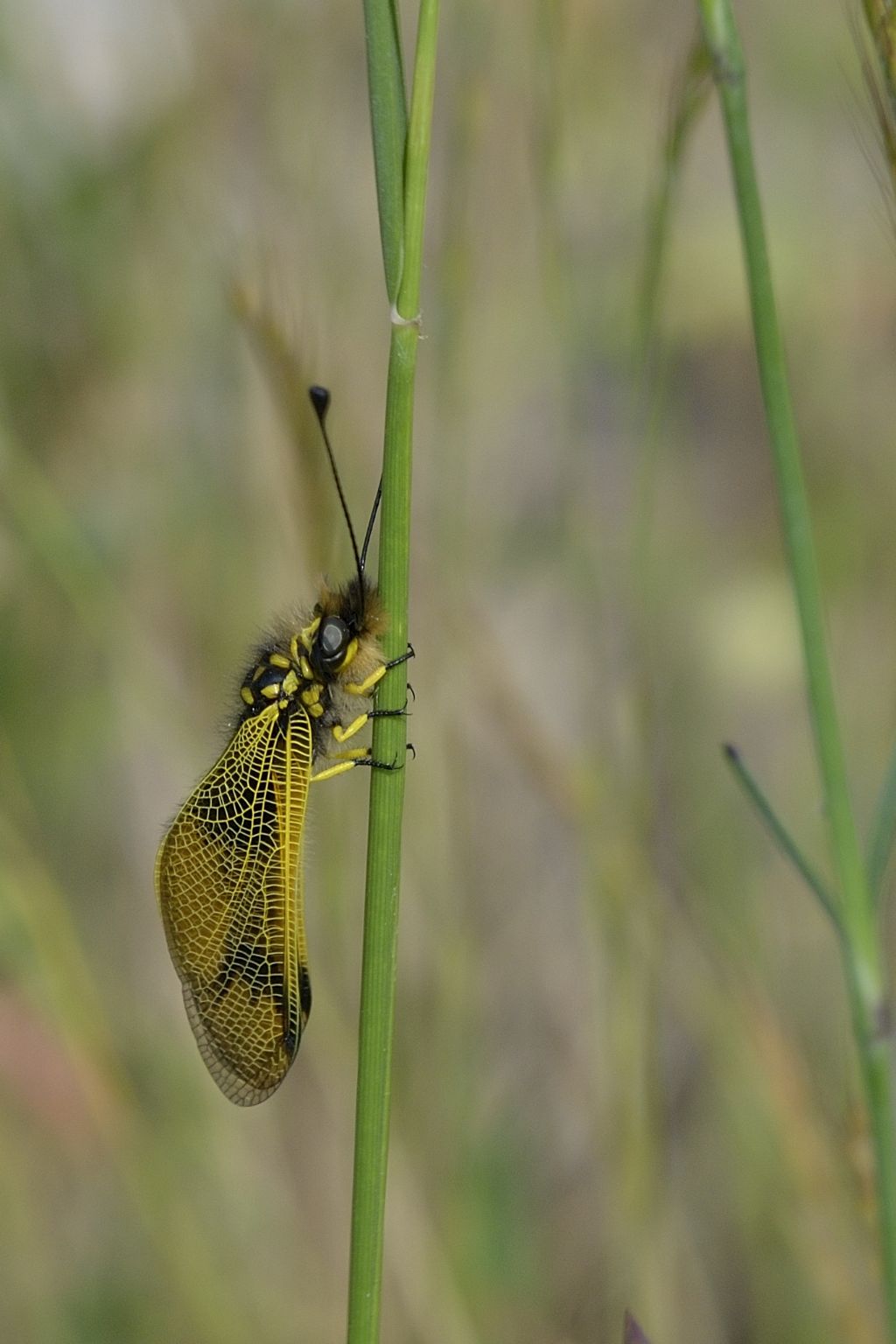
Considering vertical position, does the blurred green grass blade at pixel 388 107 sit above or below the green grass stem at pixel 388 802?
above

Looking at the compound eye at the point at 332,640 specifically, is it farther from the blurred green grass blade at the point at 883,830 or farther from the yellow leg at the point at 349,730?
the blurred green grass blade at the point at 883,830

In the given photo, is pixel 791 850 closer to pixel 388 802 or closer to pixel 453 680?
pixel 388 802

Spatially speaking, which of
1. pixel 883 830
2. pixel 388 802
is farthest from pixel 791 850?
pixel 388 802

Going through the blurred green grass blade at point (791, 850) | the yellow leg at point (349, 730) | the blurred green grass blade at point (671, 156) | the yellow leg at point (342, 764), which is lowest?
the blurred green grass blade at point (791, 850)

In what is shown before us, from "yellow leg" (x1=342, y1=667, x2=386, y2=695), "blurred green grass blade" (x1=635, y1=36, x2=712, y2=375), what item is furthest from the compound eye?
"blurred green grass blade" (x1=635, y1=36, x2=712, y2=375)

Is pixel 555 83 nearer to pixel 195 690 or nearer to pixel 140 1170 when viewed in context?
pixel 195 690

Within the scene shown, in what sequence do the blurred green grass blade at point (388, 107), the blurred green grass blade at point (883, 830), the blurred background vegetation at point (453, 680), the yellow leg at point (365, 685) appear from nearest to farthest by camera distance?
the blurred green grass blade at point (388, 107) → the blurred green grass blade at point (883, 830) → the yellow leg at point (365, 685) → the blurred background vegetation at point (453, 680)

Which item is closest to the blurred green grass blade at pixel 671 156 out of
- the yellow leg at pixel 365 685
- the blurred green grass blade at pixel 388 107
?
the blurred green grass blade at pixel 388 107

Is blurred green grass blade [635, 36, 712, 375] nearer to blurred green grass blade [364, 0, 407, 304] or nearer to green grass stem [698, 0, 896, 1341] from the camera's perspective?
green grass stem [698, 0, 896, 1341]
